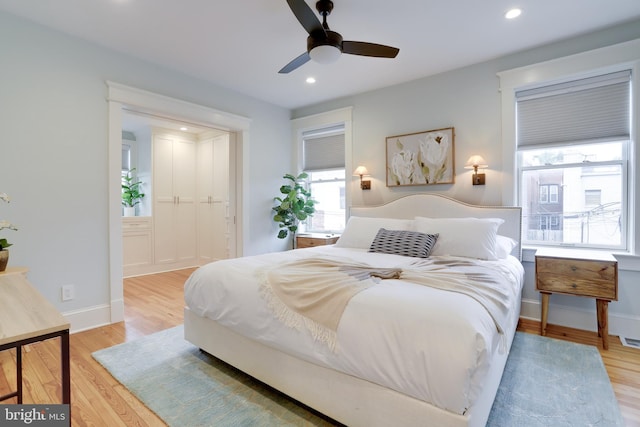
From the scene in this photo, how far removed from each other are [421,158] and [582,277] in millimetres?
1927

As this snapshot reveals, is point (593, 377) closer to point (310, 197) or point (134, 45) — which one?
point (310, 197)

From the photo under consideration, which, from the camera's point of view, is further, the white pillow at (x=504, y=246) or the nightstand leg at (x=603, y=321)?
the white pillow at (x=504, y=246)

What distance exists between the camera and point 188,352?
7.97 ft

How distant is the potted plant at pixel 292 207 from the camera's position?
462cm

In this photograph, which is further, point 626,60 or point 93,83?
point 93,83

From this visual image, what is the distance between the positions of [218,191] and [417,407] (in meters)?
5.08

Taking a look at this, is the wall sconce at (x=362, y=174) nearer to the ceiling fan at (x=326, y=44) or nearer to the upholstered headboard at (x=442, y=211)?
the upholstered headboard at (x=442, y=211)

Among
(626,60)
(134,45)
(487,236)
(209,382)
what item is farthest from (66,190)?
(626,60)

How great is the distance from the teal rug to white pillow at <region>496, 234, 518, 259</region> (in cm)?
75

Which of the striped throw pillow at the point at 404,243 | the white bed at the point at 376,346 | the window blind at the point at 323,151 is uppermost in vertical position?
the window blind at the point at 323,151

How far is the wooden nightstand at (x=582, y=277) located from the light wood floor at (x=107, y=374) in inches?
10.2

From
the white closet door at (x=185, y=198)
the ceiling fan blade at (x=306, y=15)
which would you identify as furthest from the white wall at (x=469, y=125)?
the white closet door at (x=185, y=198)

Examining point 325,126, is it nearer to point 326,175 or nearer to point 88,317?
point 326,175

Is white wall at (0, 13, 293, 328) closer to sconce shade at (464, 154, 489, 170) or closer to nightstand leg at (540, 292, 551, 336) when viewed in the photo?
sconce shade at (464, 154, 489, 170)
